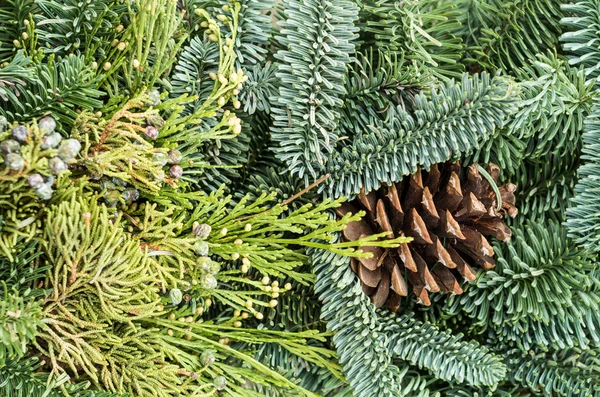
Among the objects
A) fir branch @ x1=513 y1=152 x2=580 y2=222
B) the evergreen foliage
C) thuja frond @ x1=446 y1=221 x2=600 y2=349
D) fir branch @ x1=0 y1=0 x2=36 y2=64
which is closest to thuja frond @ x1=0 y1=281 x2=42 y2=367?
the evergreen foliage

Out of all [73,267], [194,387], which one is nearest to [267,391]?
[194,387]

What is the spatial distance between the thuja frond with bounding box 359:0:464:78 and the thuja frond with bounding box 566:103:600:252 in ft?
0.50

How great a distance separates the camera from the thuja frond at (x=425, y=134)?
0.60 m

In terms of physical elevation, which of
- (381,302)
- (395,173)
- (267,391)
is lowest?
(267,391)

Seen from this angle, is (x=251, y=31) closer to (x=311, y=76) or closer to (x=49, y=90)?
(x=311, y=76)

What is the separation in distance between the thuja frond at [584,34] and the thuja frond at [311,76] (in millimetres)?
238

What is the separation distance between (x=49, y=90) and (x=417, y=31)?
39 centimetres

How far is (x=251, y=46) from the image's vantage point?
25.0 inches

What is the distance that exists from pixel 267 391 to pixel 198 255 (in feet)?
0.61

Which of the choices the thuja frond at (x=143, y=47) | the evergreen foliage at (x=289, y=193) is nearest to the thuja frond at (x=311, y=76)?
the evergreen foliage at (x=289, y=193)

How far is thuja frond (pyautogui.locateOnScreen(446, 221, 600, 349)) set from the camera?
0.65m

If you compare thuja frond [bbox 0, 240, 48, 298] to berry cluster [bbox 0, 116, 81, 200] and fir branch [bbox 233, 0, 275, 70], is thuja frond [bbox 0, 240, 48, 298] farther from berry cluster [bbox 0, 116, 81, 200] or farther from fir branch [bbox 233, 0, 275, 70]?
fir branch [bbox 233, 0, 275, 70]

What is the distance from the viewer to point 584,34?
25.8 inches

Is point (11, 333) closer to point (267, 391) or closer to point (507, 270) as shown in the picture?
point (267, 391)
